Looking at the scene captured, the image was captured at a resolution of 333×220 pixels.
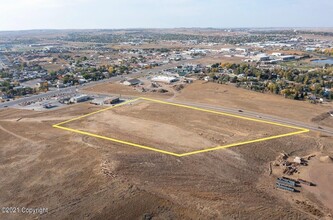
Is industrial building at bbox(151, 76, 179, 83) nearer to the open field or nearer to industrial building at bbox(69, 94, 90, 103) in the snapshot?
industrial building at bbox(69, 94, 90, 103)

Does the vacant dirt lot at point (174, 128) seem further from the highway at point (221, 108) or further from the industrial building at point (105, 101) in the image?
the industrial building at point (105, 101)

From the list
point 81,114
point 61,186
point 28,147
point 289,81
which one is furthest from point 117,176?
point 289,81

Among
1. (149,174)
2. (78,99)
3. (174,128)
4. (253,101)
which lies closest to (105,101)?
(78,99)

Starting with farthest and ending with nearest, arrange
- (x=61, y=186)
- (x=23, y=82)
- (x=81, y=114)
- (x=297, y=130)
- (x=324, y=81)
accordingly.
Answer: (x=23, y=82), (x=324, y=81), (x=81, y=114), (x=297, y=130), (x=61, y=186)

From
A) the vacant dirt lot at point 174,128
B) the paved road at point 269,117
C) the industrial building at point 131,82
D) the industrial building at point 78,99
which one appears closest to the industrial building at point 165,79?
the industrial building at point 131,82

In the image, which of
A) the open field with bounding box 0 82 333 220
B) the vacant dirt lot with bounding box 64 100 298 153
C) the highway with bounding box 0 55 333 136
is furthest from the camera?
the highway with bounding box 0 55 333 136

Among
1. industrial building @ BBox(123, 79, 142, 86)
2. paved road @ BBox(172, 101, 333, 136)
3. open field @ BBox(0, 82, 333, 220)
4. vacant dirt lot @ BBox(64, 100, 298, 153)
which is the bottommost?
open field @ BBox(0, 82, 333, 220)

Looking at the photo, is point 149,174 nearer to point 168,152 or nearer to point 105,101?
point 168,152

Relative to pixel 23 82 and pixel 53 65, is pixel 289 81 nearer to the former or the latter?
pixel 23 82

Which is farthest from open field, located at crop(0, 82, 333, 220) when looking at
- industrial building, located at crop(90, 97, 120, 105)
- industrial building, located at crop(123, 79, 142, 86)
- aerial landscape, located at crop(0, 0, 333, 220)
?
industrial building, located at crop(123, 79, 142, 86)
